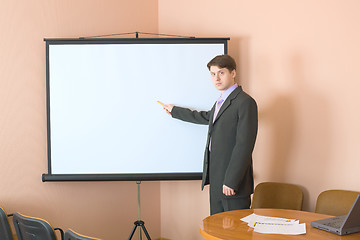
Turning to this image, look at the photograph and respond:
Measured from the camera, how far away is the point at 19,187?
3.43 m

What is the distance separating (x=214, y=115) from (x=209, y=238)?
4.01 feet

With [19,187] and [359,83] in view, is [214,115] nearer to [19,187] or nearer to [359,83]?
[359,83]

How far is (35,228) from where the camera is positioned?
2.41m

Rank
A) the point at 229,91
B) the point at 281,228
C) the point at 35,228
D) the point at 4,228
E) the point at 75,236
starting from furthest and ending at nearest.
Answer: the point at 229,91, the point at 4,228, the point at 35,228, the point at 281,228, the point at 75,236

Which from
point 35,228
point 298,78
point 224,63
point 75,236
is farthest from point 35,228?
point 298,78

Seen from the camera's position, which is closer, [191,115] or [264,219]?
[264,219]

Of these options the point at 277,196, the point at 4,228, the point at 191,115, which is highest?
the point at 191,115

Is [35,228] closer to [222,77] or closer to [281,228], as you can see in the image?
[281,228]

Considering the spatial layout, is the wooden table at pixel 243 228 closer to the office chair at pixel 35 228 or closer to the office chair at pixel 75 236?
the office chair at pixel 75 236

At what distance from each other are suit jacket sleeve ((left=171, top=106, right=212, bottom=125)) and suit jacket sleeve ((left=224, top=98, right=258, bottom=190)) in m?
0.53

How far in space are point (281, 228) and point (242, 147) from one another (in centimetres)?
→ 76

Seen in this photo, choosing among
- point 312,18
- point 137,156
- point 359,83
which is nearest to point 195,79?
point 137,156

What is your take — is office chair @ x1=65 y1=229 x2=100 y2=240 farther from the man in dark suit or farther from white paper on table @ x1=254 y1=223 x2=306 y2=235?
the man in dark suit

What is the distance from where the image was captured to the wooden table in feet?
6.87
